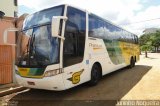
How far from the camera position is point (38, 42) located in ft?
23.4

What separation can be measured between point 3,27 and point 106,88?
6.72 metres

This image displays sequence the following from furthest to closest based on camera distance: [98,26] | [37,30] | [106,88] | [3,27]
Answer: [3,27] < [98,26] < [106,88] < [37,30]

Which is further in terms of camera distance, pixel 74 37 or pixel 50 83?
pixel 74 37

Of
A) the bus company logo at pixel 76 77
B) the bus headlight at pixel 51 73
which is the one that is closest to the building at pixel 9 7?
the bus company logo at pixel 76 77

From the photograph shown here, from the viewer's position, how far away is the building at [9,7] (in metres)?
33.7

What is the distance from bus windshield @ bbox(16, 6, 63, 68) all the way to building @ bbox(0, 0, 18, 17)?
27.0 metres

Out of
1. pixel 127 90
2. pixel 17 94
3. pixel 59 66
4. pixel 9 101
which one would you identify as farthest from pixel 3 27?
pixel 127 90

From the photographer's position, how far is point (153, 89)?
8.23m

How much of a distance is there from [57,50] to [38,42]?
784mm

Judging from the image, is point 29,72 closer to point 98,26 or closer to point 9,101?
point 9,101

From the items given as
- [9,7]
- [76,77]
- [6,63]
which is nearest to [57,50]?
[76,77]

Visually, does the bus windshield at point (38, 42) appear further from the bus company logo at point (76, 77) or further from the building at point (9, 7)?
the building at point (9, 7)

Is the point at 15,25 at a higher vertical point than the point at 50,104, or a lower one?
higher

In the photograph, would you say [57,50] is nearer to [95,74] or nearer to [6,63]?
[95,74]
